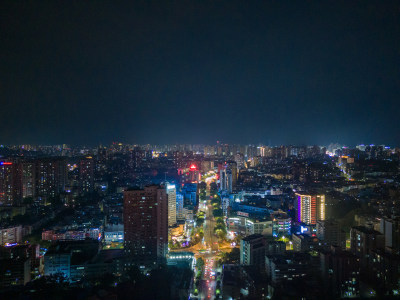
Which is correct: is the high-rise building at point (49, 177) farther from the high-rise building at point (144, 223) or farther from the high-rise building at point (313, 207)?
the high-rise building at point (313, 207)

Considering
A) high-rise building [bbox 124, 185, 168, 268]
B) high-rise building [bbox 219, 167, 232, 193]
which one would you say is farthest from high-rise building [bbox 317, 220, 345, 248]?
high-rise building [bbox 219, 167, 232, 193]

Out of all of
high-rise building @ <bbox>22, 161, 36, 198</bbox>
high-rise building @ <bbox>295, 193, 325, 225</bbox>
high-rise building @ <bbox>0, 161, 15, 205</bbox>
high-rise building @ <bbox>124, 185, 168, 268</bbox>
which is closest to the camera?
high-rise building @ <bbox>124, 185, 168, 268</bbox>

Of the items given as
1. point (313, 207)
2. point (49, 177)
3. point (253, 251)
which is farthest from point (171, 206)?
point (49, 177)

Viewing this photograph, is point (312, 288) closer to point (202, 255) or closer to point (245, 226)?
point (202, 255)

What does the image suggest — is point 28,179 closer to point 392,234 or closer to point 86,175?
point 86,175

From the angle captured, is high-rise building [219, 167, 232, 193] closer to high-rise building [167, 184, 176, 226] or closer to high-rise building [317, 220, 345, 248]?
high-rise building [167, 184, 176, 226]
